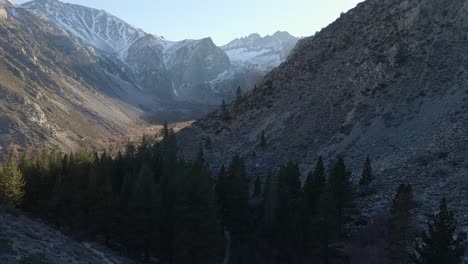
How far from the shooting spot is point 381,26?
9738cm

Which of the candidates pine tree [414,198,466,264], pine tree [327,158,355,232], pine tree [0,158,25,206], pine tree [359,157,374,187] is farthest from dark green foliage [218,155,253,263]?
pine tree [414,198,466,264]

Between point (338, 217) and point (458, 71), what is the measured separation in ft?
140

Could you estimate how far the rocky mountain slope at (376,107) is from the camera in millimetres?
56281

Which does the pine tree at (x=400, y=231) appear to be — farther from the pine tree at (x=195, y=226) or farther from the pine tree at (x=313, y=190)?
the pine tree at (x=195, y=226)

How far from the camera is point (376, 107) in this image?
256 feet

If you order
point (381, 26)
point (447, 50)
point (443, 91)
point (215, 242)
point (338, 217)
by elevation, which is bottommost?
point (215, 242)

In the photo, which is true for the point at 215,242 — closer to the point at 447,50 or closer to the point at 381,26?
the point at 447,50

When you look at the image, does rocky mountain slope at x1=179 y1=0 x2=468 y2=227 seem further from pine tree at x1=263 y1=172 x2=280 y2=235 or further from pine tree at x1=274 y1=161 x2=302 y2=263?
pine tree at x1=263 y1=172 x2=280 y2=235

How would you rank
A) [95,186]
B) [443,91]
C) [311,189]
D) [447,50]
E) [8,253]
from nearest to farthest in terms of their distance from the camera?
[8,253]
[311,189]
[95,186]
[443,91]
[447,50]

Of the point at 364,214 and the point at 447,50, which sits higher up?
the point at 447,50

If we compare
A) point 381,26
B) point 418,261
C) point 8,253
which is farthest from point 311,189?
point 381,26

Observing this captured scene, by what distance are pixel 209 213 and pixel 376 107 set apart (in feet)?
144

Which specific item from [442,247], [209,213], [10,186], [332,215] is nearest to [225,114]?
[10,186]

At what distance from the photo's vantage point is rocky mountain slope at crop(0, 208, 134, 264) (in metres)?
27.8
